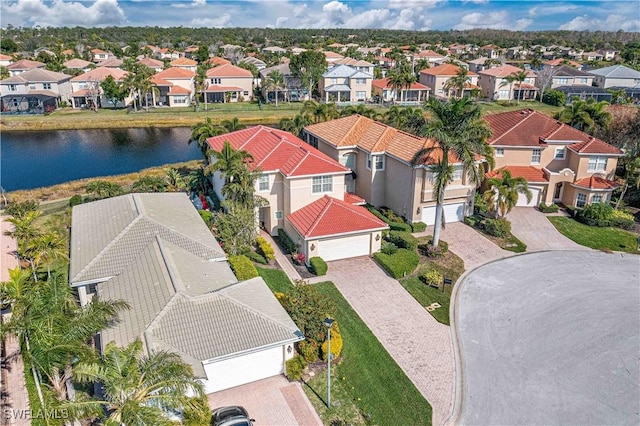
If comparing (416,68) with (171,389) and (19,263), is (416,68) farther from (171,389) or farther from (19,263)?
(171,389)

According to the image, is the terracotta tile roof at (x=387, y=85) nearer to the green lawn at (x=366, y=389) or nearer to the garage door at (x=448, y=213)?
the garage door at (x=448, y=213)

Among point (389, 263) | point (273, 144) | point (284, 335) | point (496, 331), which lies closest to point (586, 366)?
point (496, 331)

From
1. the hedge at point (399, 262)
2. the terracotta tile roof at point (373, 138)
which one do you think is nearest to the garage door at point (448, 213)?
the terracotta tile roof at point (373, 138)

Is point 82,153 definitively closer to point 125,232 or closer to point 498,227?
point 125,232

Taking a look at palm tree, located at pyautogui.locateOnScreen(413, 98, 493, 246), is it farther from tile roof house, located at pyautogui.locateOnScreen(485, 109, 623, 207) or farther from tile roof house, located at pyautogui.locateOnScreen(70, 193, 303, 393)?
tile roof house, located at pyautogui.locateOnScreen(70, 193, 303, 393)

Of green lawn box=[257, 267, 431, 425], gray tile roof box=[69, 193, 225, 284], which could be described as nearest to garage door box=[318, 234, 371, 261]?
gray tile roof box=[69, 193, 225, 284]

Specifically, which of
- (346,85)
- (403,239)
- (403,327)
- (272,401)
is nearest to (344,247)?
(403,239)
